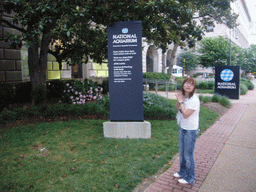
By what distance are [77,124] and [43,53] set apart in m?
4.01

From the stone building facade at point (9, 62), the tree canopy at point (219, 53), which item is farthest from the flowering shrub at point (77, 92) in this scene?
the tree canopy at point (219, 53)

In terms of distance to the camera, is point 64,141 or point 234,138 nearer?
point 64,141

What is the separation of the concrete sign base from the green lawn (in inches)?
8.1

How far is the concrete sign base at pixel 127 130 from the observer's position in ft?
20.2

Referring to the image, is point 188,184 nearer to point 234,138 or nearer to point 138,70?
point 138,70

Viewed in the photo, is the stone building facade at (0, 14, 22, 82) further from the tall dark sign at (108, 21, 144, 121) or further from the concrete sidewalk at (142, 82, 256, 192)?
the concrete sidewalk at (142, 82, 256, 192)

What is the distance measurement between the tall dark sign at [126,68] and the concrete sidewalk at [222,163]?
1.94 metres

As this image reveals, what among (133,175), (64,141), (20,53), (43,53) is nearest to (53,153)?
(64,141)

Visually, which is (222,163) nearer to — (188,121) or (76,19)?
(188,121)

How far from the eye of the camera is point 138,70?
6.01 m

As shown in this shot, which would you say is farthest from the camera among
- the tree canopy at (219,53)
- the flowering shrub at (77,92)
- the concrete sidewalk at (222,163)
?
the tree canopy at (219,53)

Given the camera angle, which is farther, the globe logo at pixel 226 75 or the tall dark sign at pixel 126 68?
the globe logo at pixel 226 75

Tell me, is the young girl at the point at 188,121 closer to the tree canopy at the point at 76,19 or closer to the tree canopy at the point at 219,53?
the tree canopy at the point at 76,19

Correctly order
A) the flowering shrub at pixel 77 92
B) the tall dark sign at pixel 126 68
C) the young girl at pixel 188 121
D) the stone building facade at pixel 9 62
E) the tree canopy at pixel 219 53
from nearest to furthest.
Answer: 1. the young girl at pixel 188 121
2. the tall dark sign at pixel 126 68
3. the flowering shrub at pixel 77 92
4. the stone building facade at pixel 9 62
5. the tree canopy at pixel 219 53
